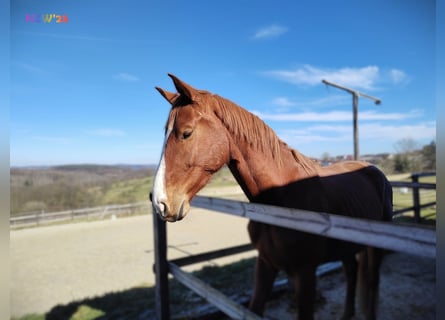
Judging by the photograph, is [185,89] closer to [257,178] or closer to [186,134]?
[186,134]

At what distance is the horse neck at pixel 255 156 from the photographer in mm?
1513

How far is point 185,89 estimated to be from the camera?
4.61 ft

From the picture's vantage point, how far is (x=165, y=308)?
9.76ft

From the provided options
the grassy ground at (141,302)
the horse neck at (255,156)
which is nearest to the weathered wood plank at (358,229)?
the horse neck at (255,156)

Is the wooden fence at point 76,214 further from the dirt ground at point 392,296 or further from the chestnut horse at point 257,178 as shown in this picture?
the chestnut horse at point 257,178

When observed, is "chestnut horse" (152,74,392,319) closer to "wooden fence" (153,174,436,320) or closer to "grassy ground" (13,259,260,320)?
"wooden fence" (153,174,436,320)

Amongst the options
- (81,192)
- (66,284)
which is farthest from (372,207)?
(81,192)

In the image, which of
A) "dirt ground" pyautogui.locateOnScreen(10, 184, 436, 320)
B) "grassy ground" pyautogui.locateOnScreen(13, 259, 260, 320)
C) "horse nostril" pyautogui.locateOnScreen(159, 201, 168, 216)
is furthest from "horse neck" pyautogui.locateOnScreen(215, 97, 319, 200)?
"grassy ground" pyautogui.locateOnScreen(13, 259, 260, 320)

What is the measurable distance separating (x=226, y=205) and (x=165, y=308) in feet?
6.20

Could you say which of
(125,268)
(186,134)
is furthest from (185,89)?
(125,268)

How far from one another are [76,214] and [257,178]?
2186 cm

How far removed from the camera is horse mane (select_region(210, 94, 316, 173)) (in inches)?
59.2

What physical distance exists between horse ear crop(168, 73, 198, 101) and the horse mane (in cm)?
14

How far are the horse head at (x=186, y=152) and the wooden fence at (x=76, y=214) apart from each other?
19.6 meters
